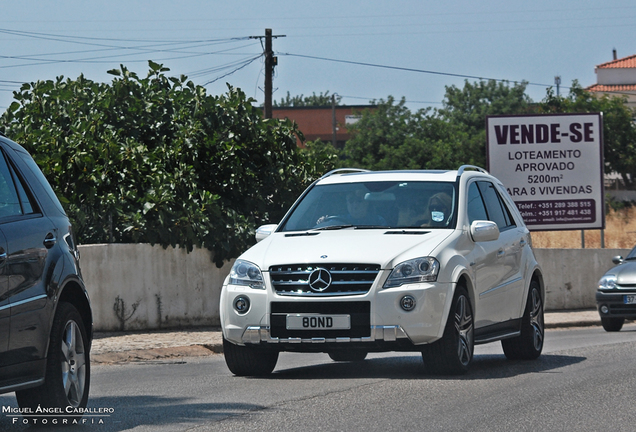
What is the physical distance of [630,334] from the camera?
16.2 meters

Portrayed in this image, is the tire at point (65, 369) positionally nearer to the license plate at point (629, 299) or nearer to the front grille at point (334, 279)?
the front grille at point (334, 279)

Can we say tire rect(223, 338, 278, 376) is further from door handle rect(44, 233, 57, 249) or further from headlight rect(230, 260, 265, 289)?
door handle rect(44, 233, 57, 249)

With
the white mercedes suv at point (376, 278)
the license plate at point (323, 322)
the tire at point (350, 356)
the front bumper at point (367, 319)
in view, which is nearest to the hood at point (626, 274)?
the white mercedes suv at point (376, 278)

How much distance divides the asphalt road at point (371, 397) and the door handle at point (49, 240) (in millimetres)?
1096

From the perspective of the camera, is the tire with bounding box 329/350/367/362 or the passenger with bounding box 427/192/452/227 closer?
the passenger with bounding box 427/192/452/227

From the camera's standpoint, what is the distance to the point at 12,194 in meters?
6.41

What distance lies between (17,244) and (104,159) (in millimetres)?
10354

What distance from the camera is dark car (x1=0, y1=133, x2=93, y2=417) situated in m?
5.80

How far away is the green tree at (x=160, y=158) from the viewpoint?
Result: 15.9 m

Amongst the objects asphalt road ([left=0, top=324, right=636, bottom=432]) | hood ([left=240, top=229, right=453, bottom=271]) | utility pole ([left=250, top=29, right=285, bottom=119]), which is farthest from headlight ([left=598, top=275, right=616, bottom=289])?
utility pole ([left=250, top=29, right=285, bottom=119])

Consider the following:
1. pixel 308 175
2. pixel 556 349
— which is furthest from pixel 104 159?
pixel 556 349

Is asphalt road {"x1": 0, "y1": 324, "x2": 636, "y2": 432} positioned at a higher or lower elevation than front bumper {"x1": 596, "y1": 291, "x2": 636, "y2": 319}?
higher

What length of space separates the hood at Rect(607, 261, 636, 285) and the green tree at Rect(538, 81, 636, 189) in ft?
138

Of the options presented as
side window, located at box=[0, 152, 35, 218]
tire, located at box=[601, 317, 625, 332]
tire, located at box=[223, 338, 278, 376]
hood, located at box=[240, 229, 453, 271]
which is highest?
side window, located at box=[0, 152, 35, 218]
